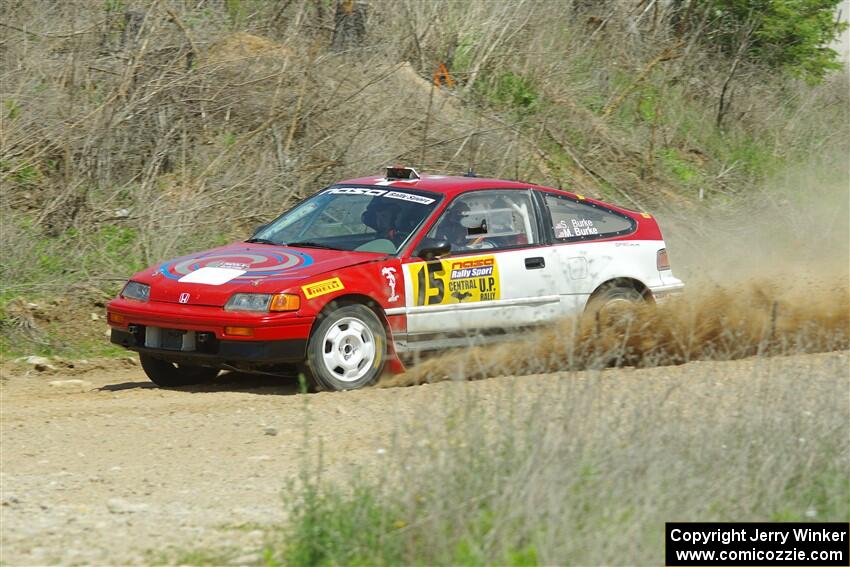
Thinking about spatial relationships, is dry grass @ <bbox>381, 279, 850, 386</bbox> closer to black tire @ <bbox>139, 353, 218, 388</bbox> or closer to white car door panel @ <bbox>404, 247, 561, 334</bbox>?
white car door panel @ <bbox>404, 247, 561, 334</bbox>

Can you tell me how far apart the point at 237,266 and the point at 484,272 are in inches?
72.2

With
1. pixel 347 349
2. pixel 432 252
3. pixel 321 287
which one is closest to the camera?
pixel 321 287

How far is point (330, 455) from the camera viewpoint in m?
6.61

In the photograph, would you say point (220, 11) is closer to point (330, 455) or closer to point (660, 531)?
point (330, 455)

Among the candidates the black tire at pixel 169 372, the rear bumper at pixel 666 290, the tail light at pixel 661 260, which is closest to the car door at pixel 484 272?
the rear bumper at pixel 666 290

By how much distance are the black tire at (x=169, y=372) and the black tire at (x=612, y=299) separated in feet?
10.1

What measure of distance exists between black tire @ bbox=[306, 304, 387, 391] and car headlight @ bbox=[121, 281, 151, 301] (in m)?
1.29

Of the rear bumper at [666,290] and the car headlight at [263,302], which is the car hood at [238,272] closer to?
the car headlight at [263,302]

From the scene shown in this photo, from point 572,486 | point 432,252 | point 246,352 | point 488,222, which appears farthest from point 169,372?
point 572,486

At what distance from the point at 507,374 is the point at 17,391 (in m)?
3.62

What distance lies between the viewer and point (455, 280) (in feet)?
29.2

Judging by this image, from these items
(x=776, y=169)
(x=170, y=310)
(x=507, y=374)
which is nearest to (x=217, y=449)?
(x=170, y=310)

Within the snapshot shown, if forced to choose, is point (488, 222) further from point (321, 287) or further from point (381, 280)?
point (321, 287)

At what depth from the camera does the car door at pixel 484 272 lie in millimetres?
8789
